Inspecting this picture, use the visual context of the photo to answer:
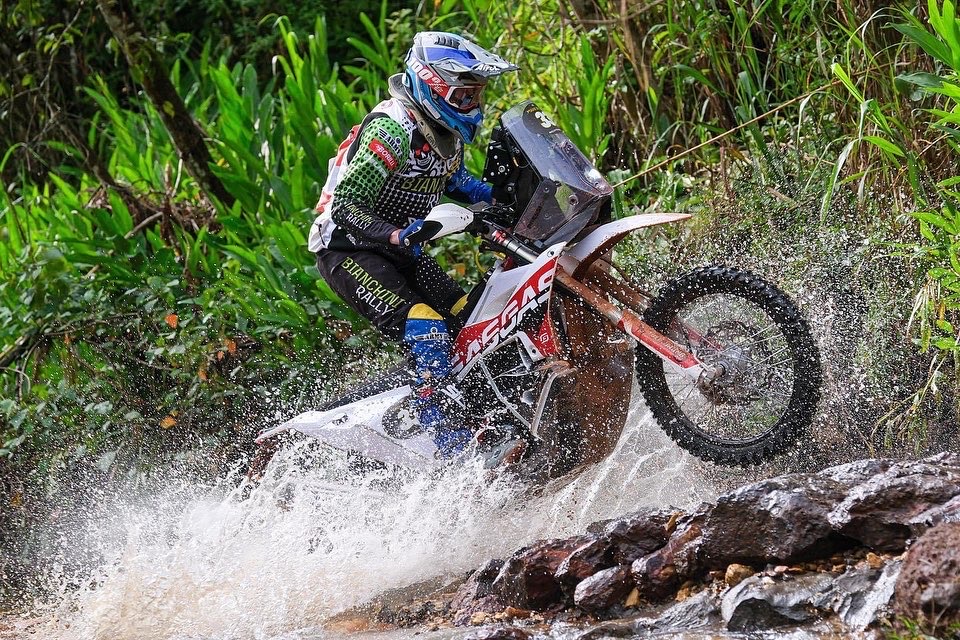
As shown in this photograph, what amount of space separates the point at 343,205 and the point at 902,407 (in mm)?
2466

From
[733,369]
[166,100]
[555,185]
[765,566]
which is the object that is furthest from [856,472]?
[166,100]

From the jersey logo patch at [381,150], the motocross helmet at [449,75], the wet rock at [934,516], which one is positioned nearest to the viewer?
the wet rock at [934,516]

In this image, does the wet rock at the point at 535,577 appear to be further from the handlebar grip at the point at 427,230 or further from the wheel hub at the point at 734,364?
the handlebar grip at the point at 427,230

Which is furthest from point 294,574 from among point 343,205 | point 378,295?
point 343,205

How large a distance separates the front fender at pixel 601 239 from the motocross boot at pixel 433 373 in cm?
66

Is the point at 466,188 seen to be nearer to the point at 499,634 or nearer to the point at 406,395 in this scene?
the point at 406,395

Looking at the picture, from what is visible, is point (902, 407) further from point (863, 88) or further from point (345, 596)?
point (345, 596)

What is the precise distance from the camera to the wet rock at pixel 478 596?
4.11m

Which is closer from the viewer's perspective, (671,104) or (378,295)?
(378,295)

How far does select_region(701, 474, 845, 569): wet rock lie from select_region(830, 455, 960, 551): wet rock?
7cm

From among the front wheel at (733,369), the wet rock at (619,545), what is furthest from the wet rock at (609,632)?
the front wheel at (733,369)

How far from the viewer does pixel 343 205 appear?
4.88 meters

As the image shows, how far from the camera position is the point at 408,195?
5.13 m

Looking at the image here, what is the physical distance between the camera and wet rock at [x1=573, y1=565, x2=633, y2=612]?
3.72m
